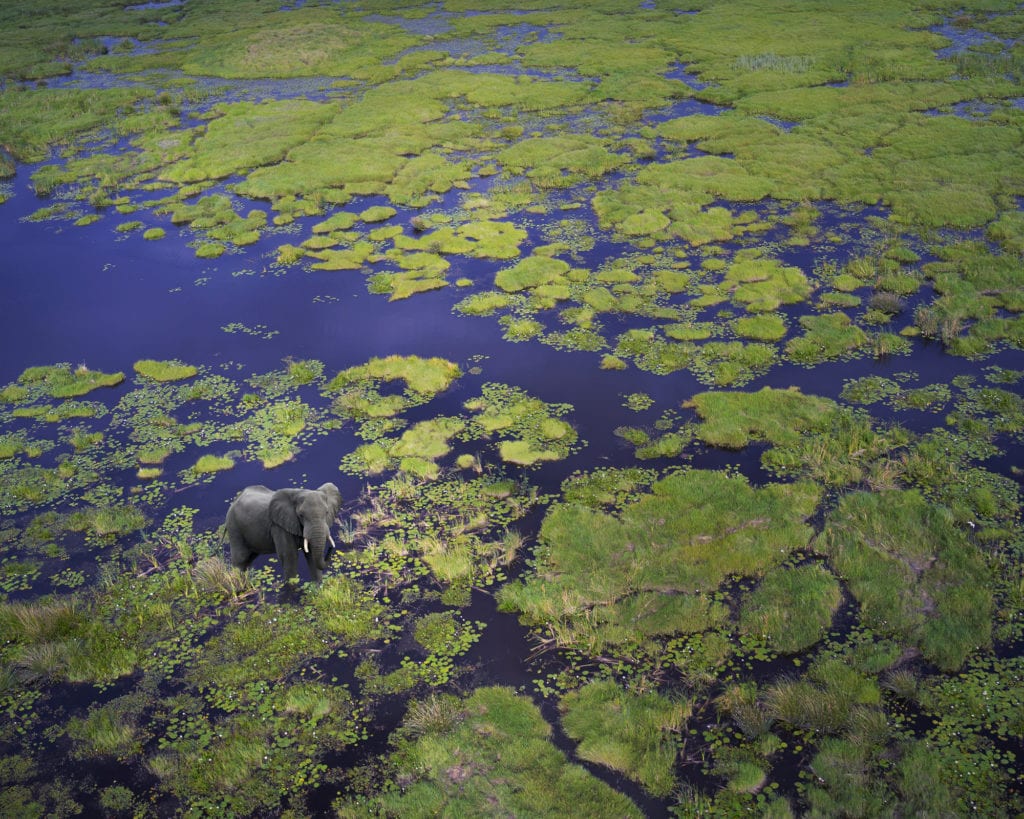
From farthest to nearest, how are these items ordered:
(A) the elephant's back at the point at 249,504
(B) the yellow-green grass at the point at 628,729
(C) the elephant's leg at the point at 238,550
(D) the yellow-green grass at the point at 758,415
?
(D) the yellow-green grass at the point at 758,415 < (C) the elephant's leg at the point at 238,550 < (A) the elephant's back at the point at 249,504 < (B) the yellow-green grass at the point at 628,729

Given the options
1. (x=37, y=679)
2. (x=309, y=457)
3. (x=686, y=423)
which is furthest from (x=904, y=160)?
(x=37, y=679)

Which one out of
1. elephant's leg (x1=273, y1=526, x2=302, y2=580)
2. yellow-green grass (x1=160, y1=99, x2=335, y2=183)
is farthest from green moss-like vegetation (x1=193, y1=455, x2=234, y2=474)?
yellow-green grass (x1=160, y1=99, x2=335, y2=183)

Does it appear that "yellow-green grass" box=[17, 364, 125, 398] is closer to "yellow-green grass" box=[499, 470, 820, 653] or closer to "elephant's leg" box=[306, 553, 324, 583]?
"elephant's leg" box=[306, 553, 324, 583]

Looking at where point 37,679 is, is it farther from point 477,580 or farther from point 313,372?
point 313,372

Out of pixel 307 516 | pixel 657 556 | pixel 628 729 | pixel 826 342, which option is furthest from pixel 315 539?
pixel 826 342

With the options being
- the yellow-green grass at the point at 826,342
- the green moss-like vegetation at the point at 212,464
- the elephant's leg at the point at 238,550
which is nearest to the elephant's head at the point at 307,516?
the elephant's leg at the point at 238,550

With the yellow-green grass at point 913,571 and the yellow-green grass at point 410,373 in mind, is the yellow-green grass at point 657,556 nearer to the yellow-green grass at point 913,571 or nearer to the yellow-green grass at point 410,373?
the yellow-green grass at point 913,571

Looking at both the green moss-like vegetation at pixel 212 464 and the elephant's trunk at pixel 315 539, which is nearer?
the elephant's trunk at pixel 315 539

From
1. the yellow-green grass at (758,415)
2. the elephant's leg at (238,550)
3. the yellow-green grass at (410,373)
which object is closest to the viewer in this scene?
the elephant's leg at (238,550)
